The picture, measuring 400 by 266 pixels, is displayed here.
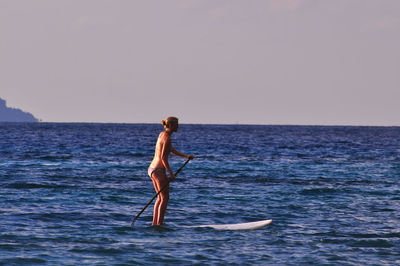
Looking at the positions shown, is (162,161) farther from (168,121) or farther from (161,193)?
(168,121)

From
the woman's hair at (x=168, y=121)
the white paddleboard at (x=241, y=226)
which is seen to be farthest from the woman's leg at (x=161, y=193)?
the white paddleboard at (x=241, y=226)

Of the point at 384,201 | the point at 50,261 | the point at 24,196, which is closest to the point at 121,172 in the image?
the point at 24,196

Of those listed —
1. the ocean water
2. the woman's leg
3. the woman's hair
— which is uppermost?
the woman's hair

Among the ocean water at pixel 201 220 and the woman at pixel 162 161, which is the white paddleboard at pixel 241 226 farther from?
the woman at pixel 162 161

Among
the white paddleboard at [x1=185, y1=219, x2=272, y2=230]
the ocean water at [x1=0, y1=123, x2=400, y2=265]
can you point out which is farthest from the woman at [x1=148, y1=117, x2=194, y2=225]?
the white paddleboard at [x1=185, y1=219, x2=272, y2=230]

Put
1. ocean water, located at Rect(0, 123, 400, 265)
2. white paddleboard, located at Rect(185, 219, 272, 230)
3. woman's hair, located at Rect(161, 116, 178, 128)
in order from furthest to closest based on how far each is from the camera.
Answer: white paddleboard, located at Rect(185, 219, 272, 230), woman's hair, located at Rect(161, 116, 178, 128), ocean water, located at Rect(0, 123, 400, 265)

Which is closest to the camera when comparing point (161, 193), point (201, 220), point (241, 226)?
point (161, 193)

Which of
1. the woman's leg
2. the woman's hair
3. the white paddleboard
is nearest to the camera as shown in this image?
the woman's hair

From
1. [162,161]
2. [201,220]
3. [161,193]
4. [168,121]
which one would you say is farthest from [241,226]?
[168,121]

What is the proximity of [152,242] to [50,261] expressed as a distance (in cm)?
252

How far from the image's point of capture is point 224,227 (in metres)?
14.0

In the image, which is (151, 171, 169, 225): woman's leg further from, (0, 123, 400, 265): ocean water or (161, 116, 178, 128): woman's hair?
(161, 116, 178, 128): woman's hair

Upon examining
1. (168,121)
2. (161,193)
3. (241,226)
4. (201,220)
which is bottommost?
(201,220)

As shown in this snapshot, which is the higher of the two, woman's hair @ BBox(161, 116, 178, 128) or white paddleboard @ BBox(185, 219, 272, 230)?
woman's hair @ BBox(161, 116, 178, 128)
